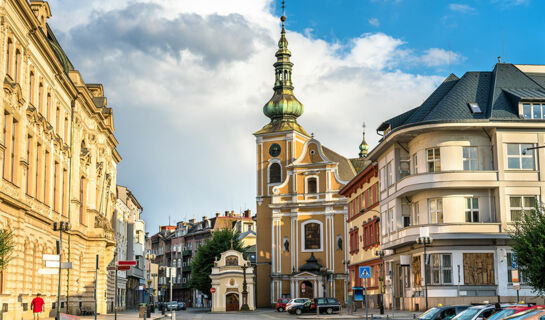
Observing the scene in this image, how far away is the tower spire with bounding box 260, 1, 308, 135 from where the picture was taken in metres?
97.2

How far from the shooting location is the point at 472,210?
42.8 m

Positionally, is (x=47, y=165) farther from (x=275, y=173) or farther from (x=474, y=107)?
(x=275, y=173)

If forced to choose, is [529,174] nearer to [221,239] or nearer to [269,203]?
[269,203]

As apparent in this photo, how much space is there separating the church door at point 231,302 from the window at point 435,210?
45.5 m

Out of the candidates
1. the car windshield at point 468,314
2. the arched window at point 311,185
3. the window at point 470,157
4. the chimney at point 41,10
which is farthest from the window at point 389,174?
the arched window at point 311,185

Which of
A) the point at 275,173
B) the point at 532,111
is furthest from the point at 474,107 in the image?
the point at 275,173

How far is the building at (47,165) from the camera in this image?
106 ft

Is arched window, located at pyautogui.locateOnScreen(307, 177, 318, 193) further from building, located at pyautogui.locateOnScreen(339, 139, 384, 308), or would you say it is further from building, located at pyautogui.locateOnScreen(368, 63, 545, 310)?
building, located at pyautogui.locateOnScreen(368, 63, 545, 310)

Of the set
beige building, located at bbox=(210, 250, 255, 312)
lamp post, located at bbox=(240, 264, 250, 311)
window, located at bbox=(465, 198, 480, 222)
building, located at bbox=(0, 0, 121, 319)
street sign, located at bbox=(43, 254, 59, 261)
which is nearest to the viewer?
street sign, located at bbox=(43, 254, 59, 261)

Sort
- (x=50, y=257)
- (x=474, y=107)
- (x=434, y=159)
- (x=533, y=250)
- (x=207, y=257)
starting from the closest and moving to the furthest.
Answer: (x=50, y=257)
(x=533, y=250)
(x=434, y=159)
(x=474, y=107)
(x=207, y=257)

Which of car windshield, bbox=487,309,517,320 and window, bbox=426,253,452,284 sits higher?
window, bbox=426,253,452,284

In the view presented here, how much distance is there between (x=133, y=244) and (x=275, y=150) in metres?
21.4

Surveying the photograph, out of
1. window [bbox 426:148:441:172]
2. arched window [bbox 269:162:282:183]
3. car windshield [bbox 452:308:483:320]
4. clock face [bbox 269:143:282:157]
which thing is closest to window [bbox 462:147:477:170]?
window [bbox 426:148:441:172]

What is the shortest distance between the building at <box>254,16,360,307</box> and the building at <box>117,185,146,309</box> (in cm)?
1549
